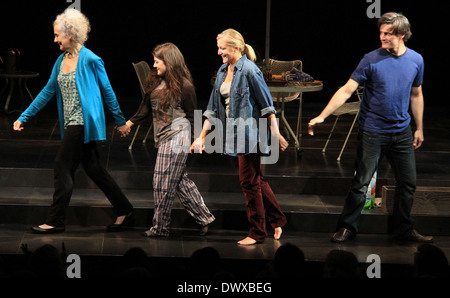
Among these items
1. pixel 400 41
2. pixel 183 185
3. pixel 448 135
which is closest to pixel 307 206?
pixel 183 185

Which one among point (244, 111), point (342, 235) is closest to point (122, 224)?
point (244, 111)

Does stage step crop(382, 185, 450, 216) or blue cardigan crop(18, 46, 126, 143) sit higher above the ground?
blue cardigan crop(18, 46, 126, 143)

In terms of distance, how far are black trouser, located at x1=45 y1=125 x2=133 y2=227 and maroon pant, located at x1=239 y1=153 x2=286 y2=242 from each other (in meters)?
0.87

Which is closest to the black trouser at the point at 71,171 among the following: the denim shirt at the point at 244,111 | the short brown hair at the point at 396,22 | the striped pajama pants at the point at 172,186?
the striped pajama pants at the point at 172,186

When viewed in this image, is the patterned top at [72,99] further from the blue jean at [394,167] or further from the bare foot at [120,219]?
the blue jean at [394,167]

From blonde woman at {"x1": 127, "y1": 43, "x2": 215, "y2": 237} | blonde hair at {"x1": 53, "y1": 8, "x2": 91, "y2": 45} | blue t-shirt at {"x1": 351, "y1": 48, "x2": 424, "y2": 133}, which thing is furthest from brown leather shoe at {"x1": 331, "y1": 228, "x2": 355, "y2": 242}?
blonde hair at {"x1": 53, "y1": 8, "x2": 91, "y2": 45}

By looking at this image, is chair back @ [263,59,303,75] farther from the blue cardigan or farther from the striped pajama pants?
the blue cardigan

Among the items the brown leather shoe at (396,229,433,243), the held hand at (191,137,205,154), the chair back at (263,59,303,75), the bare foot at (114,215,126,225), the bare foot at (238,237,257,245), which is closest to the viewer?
the held hand at (191,137,205,154)

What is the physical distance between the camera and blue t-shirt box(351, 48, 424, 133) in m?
5.23

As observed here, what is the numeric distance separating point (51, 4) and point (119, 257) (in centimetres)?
602

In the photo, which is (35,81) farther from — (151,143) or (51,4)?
(151,143)

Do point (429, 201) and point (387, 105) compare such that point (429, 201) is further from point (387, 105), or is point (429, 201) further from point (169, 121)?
point (169, 121)

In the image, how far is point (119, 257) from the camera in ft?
17.0
